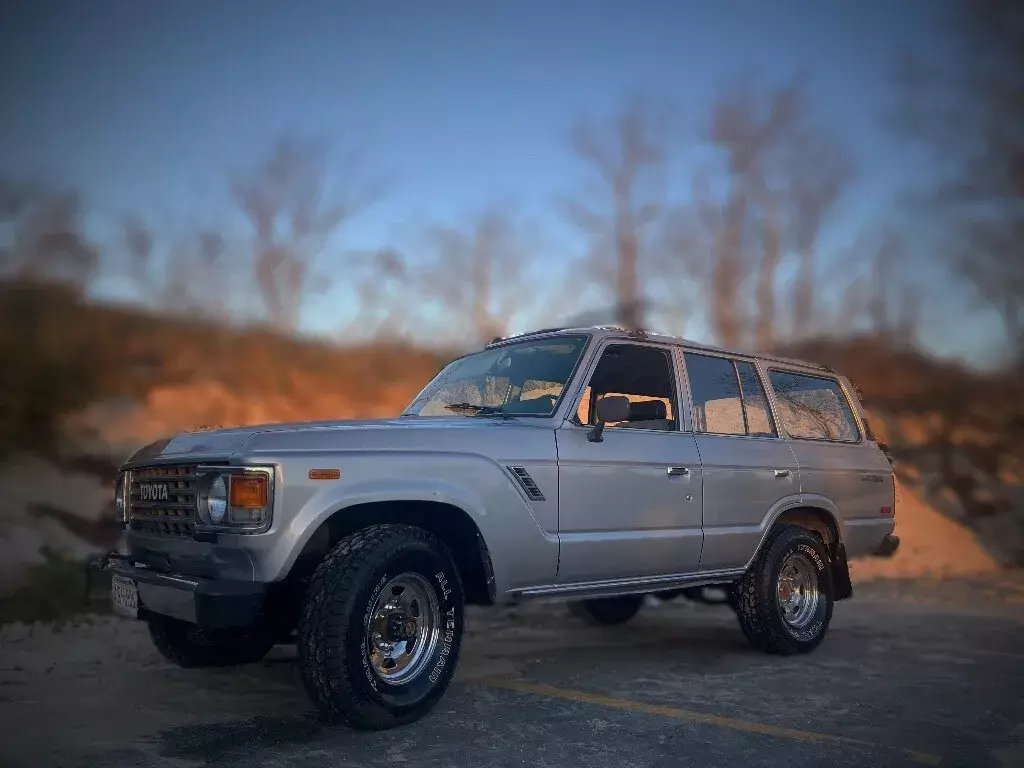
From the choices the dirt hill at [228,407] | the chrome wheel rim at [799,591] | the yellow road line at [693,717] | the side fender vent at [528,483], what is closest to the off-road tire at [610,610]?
the chrome wheel rim at [799,591]

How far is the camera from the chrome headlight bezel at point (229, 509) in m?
3.63

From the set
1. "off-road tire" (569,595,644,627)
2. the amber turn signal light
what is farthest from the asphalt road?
the amber turn signal light

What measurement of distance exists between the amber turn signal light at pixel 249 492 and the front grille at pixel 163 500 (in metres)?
0.25

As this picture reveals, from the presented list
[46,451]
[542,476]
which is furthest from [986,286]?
[46,451]

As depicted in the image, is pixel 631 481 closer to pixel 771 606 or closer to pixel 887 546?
pixel 771 606

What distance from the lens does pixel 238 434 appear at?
154 inches

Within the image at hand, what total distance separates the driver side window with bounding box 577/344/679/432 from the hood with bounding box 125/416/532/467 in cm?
77

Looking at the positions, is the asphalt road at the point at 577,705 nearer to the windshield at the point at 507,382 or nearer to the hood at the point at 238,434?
the hood at the point at 238,434

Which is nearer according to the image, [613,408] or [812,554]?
[613,408]

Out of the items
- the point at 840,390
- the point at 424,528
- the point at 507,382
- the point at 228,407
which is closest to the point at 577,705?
the point at 424,528

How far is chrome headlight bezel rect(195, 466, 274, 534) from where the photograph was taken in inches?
143

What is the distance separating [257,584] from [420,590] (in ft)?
2.66

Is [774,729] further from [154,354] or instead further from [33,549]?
[154,354]

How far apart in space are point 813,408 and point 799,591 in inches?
55.9
